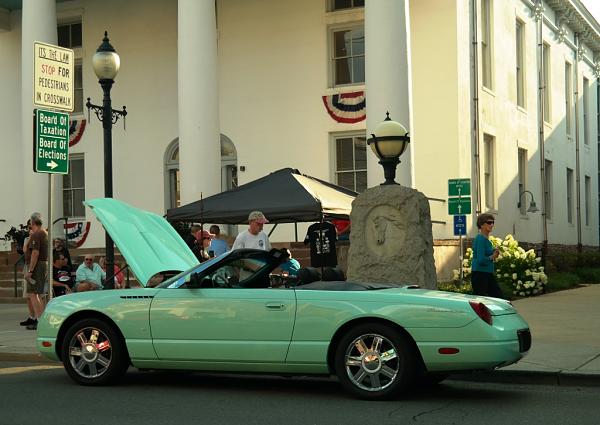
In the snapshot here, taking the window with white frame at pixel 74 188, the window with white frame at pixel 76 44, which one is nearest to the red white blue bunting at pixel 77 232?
the window with white frame at pixel 74 188

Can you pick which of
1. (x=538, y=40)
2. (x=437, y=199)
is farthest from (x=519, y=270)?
(x=538, y=40)

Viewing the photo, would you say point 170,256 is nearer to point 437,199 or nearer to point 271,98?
point 437,199

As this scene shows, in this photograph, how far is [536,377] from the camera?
10.1 meters

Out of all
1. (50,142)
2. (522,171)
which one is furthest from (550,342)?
(522,171)

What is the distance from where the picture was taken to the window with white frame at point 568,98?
37469 millimetres

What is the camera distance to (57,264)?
17062 millimetres

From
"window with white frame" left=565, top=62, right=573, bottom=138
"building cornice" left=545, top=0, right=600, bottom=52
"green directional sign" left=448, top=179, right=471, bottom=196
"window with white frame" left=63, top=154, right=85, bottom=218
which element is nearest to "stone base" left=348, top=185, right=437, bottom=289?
"green directional sign" left=448, top=179, right=471, bottom=196

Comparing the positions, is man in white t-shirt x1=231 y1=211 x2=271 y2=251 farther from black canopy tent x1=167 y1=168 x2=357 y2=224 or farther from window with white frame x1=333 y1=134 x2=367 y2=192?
window with white frame x1=333 y1=134 x2=367 y2=192

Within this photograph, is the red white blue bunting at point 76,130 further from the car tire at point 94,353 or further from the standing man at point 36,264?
the car tire at point 94,353

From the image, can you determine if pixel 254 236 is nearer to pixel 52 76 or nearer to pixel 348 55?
pixel 52 76

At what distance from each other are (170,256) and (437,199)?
13.0 m

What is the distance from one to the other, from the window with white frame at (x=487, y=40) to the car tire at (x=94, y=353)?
19238 mm

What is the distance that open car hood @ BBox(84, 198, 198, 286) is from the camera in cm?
1118

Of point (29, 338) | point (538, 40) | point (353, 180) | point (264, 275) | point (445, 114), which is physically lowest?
point (29, 338)
